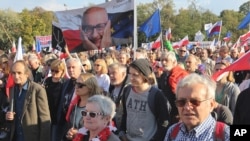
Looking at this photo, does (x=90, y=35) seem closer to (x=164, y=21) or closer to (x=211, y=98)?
(x=211, y=98)

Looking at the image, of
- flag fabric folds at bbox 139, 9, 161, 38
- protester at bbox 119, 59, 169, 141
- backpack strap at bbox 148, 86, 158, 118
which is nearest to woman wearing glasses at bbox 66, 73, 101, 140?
protester at bbox 119, 59, 169, 141

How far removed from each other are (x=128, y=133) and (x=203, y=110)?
1.86 metres

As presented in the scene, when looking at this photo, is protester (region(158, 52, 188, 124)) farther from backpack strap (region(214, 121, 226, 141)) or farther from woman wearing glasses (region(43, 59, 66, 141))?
backpack strap (region(214, 121, 226, 141))

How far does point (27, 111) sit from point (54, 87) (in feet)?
3.44

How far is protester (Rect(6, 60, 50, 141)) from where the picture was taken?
505 cm

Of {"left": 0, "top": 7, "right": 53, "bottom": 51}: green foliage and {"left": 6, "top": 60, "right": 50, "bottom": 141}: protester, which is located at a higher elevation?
{"left": 0, "top": 7, "right": 53, "bottom": 51}: green foliage

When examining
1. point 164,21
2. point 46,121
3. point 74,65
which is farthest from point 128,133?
point 164,21

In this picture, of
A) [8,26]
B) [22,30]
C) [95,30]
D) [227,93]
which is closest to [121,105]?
[227,93]

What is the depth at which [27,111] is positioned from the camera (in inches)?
199

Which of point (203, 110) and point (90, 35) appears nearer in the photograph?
point (203, 110)

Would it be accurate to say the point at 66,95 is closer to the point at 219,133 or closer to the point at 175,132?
the point at 175,132

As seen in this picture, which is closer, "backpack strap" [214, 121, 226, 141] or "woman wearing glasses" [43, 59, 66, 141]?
"backpack strap" [214, 121, 226, 141]

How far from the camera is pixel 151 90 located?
174 inches

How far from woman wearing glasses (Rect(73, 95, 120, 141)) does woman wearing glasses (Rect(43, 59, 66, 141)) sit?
7.72 ft
